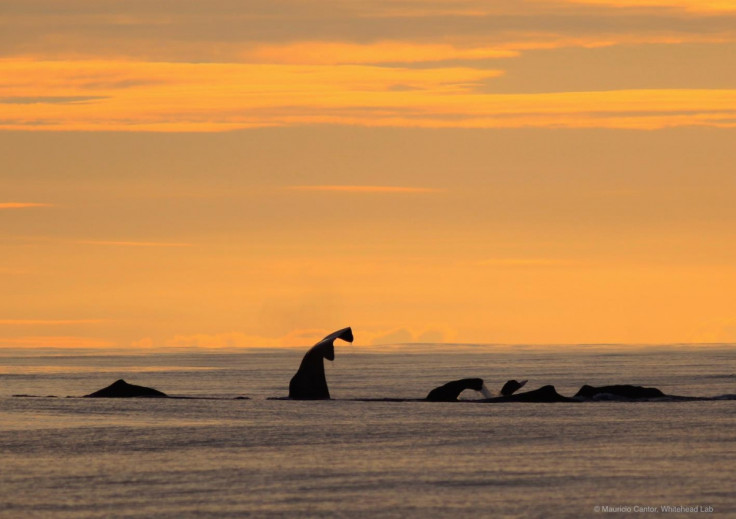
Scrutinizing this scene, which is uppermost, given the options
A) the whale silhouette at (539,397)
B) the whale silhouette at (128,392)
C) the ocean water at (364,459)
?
the whale silhouette at (128,392)

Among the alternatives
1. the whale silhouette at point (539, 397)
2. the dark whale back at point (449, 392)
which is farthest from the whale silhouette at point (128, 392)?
the whale silhouette at point (539, 397)

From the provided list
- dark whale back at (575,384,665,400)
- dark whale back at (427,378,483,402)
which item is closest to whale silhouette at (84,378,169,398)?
dark whale back at (427,378,483,402)

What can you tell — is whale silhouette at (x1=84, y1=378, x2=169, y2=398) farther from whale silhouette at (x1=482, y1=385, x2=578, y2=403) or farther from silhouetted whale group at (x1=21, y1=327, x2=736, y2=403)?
whale silhouette at (x1=482, y1=385, x2=578, y2=403)

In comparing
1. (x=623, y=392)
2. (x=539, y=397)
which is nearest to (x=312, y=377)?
(x=539, y=397)

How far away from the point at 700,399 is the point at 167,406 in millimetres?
34901

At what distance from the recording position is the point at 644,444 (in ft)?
209

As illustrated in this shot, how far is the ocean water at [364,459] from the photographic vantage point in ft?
148

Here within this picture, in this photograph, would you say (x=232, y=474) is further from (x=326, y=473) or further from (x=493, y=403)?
(x=493, y=403)

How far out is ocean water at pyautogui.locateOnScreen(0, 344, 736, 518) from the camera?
1773 inches

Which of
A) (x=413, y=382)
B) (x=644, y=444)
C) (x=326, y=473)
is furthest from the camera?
(x=413, y=382)

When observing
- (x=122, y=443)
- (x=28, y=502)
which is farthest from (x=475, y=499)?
(x=122, y=443)

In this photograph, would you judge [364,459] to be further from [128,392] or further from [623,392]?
[128,392]

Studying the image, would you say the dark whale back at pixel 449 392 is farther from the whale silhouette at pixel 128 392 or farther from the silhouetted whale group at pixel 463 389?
the whale silhouette at pixel 128 392

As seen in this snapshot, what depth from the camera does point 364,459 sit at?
193ft
